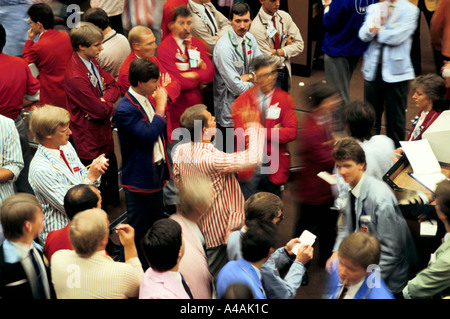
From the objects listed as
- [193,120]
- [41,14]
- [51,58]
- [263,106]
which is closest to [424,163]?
[263,106]

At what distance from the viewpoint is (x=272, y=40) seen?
5.69 metres

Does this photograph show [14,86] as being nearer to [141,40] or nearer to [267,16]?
[141,40]

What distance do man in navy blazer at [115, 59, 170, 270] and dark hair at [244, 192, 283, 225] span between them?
100 cm

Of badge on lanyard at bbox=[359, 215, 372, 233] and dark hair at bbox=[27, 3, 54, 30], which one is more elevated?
dark hair at bbox=[27, 3, 54, 30]

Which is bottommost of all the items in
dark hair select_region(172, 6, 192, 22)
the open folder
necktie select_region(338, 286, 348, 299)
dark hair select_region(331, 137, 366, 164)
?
the open folder

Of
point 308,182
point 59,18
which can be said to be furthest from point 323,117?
point 59,18

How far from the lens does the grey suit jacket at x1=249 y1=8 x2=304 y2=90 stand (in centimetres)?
562

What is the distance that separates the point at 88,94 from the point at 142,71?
2.48 ft

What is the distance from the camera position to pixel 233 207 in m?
3.67

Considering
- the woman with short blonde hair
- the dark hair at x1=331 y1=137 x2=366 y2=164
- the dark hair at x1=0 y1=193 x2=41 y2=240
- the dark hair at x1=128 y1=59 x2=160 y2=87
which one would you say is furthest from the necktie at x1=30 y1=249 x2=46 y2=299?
the dark hair at x1=331 y1=137 x2=366 y2=164

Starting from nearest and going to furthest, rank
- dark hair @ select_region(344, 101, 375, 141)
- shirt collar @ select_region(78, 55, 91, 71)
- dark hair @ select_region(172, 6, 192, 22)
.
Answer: dark hair @ select_region(344, 101, 375, 141)
shirt collar @ select_region(78, 55, 91, 71)
dark hair @ select_region(172, 6, 192, 22)

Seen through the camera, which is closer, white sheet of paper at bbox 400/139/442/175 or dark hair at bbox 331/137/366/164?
dark hair at bbox 331/137/366/164

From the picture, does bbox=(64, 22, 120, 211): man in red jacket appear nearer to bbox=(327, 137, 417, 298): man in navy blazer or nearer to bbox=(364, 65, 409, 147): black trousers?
bbox=(327, 137, 417, 298): man in navy blazer

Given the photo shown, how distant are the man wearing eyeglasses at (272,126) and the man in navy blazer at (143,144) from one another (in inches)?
25.6
